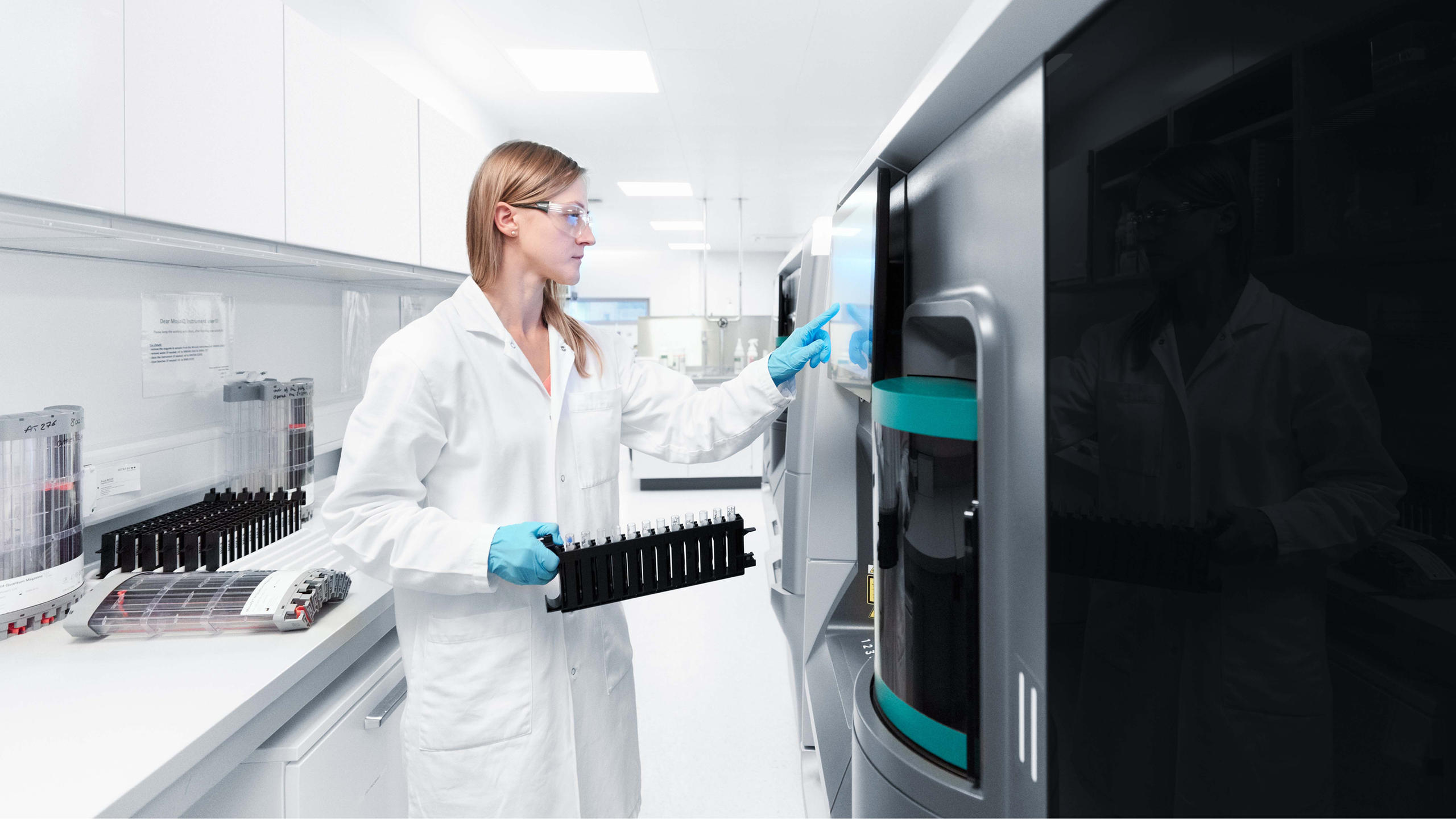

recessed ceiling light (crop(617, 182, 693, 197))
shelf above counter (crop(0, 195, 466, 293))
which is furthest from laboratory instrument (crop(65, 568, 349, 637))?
recessed ceiling light (crop(617, 182, 693, 197))

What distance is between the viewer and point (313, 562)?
1.74 m

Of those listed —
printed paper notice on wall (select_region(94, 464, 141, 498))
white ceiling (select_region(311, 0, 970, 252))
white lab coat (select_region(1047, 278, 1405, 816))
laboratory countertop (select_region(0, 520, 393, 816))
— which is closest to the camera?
white lab coat (select_region(1047, 278, 1405, 816))

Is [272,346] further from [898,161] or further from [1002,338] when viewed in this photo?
[1002,338]

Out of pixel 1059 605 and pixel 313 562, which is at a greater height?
pixel 1059 605

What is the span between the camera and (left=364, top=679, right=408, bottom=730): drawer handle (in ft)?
4.55

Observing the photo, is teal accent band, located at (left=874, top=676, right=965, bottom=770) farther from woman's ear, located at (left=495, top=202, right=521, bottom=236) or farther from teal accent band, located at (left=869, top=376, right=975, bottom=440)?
woman's ear, located at (left=495, top=202, right=521, bottom=236)

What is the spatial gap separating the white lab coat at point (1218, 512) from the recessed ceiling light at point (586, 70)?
11.7 feet

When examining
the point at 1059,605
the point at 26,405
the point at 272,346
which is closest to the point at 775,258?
the point at 272,346

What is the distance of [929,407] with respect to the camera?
75 centimetres

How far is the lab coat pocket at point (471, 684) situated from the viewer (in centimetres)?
124

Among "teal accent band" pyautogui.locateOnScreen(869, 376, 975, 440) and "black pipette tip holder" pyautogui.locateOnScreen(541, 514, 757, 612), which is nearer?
"teal accent band" pyautogui.locateOnScreen(869, 376, 975, 440)

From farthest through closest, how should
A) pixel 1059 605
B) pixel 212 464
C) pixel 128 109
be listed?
pixel 212 464 < pixel 128 109 < pixel 1059 605

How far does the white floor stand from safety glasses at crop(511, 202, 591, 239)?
59.8 inches

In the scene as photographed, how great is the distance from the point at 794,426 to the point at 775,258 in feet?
33.7
